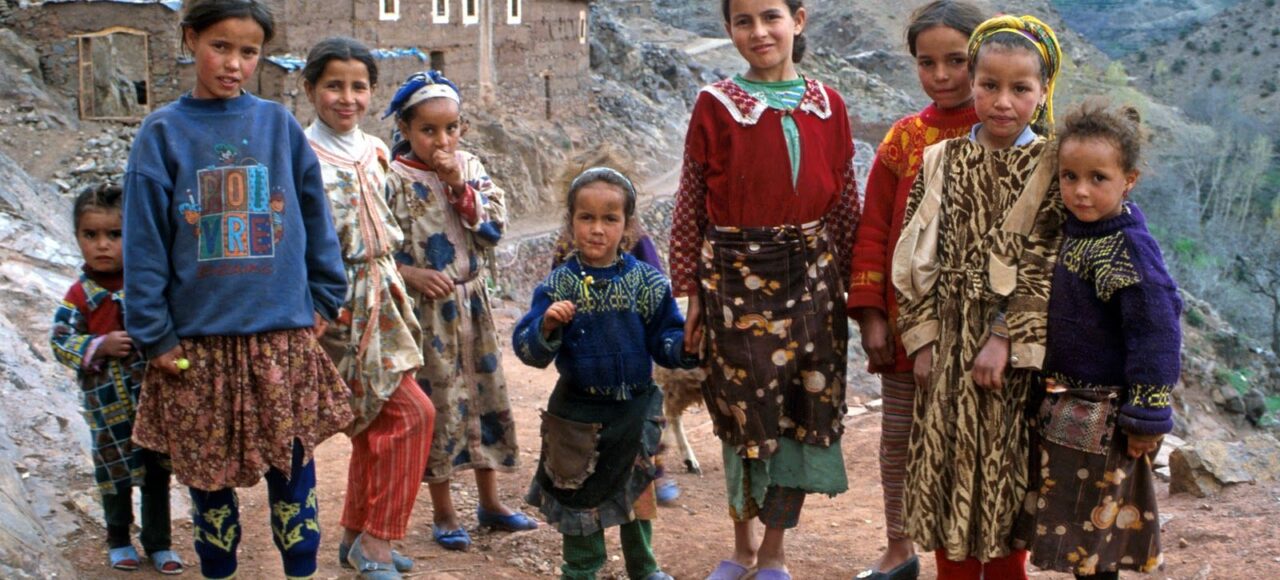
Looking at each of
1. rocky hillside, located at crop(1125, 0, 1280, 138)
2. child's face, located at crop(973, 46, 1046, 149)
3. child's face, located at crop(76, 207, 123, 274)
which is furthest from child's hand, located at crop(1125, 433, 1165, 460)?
rocky hillside, located at crop(1125, 0, 1280, 138)

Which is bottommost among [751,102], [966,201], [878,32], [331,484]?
[331,484]

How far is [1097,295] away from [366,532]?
7.55ft

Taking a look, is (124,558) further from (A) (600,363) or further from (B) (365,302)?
(A) (600,363)

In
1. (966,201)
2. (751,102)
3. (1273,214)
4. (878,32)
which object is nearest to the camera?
(966,201)

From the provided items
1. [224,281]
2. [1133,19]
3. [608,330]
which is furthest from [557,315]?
[1133,19]

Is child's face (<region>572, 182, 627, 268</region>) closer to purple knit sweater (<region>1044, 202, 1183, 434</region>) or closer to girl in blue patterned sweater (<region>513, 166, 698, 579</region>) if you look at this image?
girl in blue patterned sweater (<region>513, 166, 698, 579</region>)

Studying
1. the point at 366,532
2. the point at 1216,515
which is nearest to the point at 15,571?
the point at 366,532

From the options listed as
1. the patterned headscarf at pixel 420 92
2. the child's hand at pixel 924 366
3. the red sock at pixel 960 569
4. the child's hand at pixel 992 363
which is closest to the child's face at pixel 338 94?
the patterned headscarf at pixel 420 92

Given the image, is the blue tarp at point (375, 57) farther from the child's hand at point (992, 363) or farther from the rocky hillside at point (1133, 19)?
the rocky hillside at point (1133, 19)

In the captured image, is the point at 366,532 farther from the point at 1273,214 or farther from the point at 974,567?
the point at 1273,214

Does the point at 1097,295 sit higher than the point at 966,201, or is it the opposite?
the point at 966,201

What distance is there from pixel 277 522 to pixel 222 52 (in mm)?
1306

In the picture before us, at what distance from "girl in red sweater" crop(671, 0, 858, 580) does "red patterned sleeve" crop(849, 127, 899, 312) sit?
4.3 inches

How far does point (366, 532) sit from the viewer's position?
383 cm
